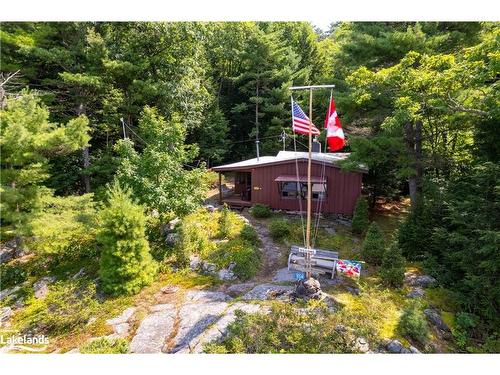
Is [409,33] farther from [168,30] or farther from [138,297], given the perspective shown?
[138,297]

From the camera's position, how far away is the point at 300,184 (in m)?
17.3

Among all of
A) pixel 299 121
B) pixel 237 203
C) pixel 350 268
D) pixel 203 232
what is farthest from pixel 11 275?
pixel 350 268

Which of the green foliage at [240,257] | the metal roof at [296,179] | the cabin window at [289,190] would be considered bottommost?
the green foliage at [240,257]

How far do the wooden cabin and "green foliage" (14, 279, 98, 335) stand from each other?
10.1 meters

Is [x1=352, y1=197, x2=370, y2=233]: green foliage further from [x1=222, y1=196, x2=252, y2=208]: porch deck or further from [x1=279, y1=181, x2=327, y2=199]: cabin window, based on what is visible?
[x1=222, y1=196, x2=252, y2=208]: porch deck

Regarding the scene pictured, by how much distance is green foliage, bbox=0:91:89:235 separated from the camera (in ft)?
29.5

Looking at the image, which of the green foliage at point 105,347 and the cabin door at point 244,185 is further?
the cabin door at point 244,185

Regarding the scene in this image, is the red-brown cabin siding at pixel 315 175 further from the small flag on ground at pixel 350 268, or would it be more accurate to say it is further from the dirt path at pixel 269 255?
the small flag on ground at pixel 350 268

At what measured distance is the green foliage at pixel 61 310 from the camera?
8781mm

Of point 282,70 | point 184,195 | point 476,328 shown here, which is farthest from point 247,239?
point 282,70

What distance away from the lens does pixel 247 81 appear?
30.0m

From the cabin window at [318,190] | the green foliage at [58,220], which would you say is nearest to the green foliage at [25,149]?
the green foliage at [58,220]

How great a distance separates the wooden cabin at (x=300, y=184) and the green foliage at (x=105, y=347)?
1050 cm

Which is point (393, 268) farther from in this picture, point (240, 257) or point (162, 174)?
point (162, 174)
